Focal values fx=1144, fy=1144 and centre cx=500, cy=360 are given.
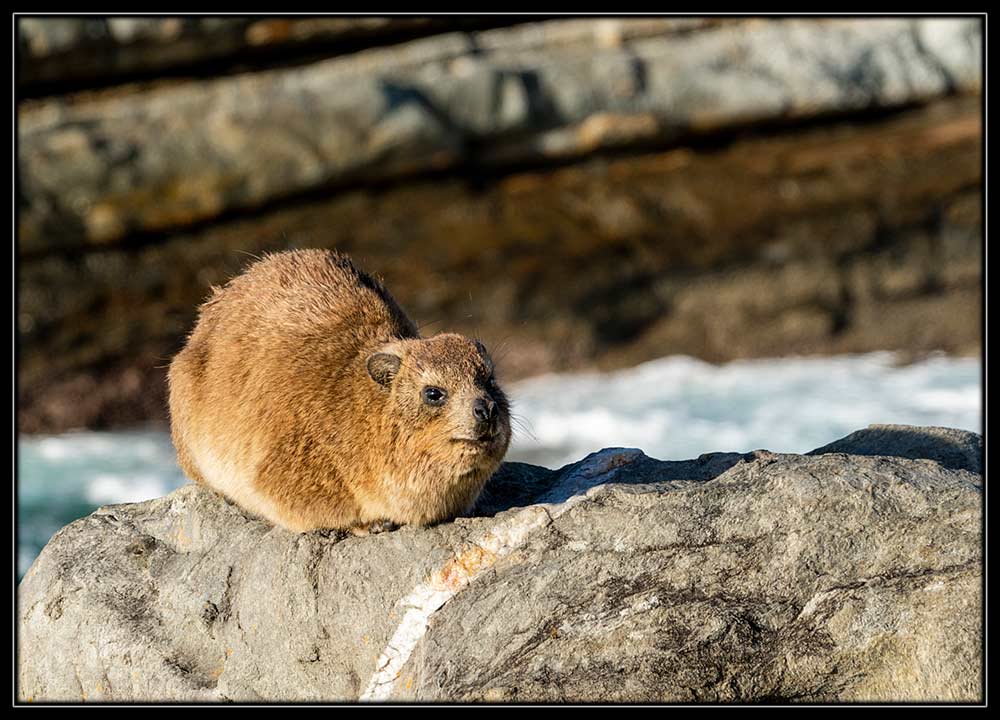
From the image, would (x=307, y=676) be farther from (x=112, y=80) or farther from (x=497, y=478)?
(x=112, y=80)

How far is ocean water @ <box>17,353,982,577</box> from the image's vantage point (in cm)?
1634

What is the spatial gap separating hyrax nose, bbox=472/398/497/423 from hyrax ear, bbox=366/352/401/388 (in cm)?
62

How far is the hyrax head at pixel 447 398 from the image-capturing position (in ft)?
19.5

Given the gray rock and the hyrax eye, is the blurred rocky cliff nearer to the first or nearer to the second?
the gray rock

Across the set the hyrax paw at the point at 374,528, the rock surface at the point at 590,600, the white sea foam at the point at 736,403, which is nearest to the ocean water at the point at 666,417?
the white sea foam at the point at 736,403

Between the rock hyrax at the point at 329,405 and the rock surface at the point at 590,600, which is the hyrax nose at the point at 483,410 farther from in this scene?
the rock surface at the point at 590,600

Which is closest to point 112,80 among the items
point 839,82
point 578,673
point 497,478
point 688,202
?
point 688,202

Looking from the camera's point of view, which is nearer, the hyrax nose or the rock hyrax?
the hyrax nose

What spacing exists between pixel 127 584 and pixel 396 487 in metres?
1.89

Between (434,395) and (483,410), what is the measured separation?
1.09 feet

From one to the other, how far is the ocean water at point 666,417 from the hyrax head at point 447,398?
9.62m

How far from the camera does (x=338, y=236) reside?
17.8 m

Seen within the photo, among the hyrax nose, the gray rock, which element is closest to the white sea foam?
the gray rock

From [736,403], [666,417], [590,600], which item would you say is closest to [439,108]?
[666,417]
